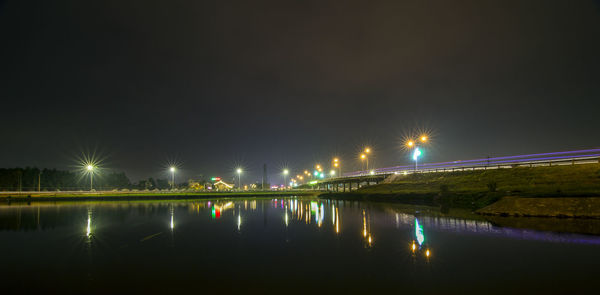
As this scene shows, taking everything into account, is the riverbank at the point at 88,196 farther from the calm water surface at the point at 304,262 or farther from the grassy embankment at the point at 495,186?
the calm water surface at the point at 304,262

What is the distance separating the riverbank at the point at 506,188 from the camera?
1008 inches

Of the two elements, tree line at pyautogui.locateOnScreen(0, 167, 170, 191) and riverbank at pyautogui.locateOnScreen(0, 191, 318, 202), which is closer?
riverbank at pyautogui.locateOnScreen(0, 191, 318, 202)

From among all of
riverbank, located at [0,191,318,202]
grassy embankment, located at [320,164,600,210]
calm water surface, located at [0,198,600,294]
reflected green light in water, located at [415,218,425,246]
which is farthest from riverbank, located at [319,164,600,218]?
riverbank, located at [0,191,318,202]

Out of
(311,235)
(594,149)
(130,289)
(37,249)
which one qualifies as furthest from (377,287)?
(594,149)

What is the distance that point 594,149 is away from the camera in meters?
45.2

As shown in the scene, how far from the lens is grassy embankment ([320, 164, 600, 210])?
3096 cm

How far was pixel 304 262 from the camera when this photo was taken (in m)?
11.9

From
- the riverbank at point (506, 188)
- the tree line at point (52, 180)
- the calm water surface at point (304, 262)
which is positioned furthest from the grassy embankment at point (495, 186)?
the tree line at point (52, 180)

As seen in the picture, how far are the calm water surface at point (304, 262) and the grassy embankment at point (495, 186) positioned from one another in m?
16.1

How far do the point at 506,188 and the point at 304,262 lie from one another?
37.6 metres

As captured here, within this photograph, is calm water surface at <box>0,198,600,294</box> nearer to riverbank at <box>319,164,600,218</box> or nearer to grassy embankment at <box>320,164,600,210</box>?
riverbank at <box>319,164,600,218</box>

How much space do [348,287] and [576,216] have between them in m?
25.1

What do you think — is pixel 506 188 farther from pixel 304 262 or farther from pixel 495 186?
pixel 304 262

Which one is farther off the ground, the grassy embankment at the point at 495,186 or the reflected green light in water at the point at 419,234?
the grassy embankment at the point at 495,186
